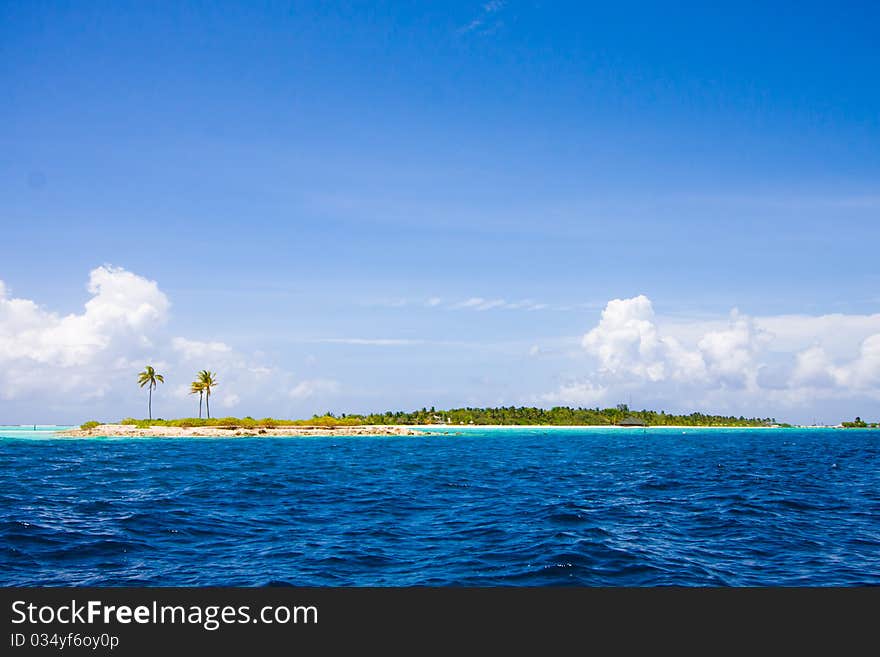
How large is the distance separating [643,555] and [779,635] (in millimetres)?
12105

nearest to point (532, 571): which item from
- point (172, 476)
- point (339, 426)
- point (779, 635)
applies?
point (779, 635)

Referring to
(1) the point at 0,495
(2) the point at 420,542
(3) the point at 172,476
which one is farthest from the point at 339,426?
(2) the point at 420,542

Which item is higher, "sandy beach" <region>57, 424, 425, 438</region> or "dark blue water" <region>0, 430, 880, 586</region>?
"dark blue water" <region>0, 430, 880, 586</region>

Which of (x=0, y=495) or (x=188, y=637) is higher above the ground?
(x=188, y=637)

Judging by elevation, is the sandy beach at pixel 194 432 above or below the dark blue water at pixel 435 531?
below

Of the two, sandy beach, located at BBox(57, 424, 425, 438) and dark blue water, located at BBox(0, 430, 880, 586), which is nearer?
dark blue water, located at BBox(0, 430, 880, 586)

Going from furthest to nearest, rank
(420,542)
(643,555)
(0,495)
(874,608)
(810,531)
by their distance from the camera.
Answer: (0,495) < (810,531) < (420,542) < (643,555) < (874,608)

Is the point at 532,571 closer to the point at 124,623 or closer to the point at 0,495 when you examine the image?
the point at 124,623

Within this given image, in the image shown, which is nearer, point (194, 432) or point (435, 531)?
point (435, 531)

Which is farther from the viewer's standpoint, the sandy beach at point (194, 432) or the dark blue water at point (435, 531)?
the sandy beach at point (194, 432)

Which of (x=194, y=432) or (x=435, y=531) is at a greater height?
(x=435, y=531)

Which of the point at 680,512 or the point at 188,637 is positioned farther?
the point at 680,512

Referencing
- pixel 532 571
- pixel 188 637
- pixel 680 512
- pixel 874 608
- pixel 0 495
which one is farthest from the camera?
pixel 0 495

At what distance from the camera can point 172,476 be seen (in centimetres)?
4644
